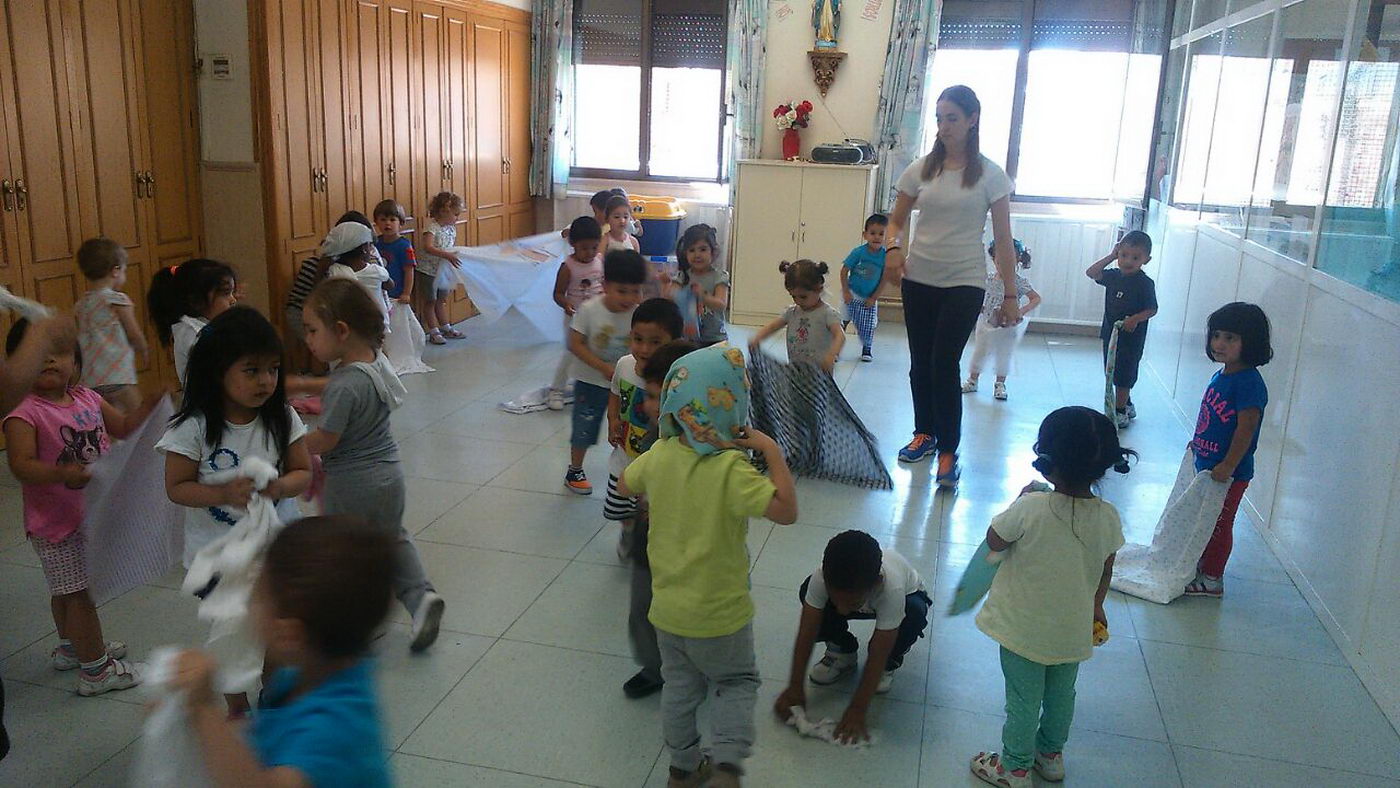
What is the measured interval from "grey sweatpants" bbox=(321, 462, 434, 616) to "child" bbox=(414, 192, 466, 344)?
447cm

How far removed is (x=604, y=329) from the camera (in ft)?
12.1

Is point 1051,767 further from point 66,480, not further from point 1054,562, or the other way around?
point 66,480

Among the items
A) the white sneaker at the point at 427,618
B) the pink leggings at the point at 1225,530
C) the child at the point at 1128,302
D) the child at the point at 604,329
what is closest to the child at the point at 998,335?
the child at the point at 1128,302

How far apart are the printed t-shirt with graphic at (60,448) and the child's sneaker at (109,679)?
0.38 m

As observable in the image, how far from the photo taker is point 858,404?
5910 millimetres

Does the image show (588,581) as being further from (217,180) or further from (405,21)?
(405,21)

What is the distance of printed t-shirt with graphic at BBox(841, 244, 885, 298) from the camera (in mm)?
6496

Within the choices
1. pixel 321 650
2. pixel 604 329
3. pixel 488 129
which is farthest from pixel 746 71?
pixel 321 650

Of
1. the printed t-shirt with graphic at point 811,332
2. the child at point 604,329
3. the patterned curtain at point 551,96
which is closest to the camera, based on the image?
the child at point 604,329

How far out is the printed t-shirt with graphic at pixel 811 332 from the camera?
14.8ft

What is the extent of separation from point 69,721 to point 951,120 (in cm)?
359

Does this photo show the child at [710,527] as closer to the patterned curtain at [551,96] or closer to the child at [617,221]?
the child at [617,221]

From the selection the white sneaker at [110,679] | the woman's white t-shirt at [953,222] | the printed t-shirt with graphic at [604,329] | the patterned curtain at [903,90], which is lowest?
the white sneaker at [110,679]

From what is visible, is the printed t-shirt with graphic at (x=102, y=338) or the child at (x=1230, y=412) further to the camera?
the printed t-shirt with graphic at (x=102, y=338)
